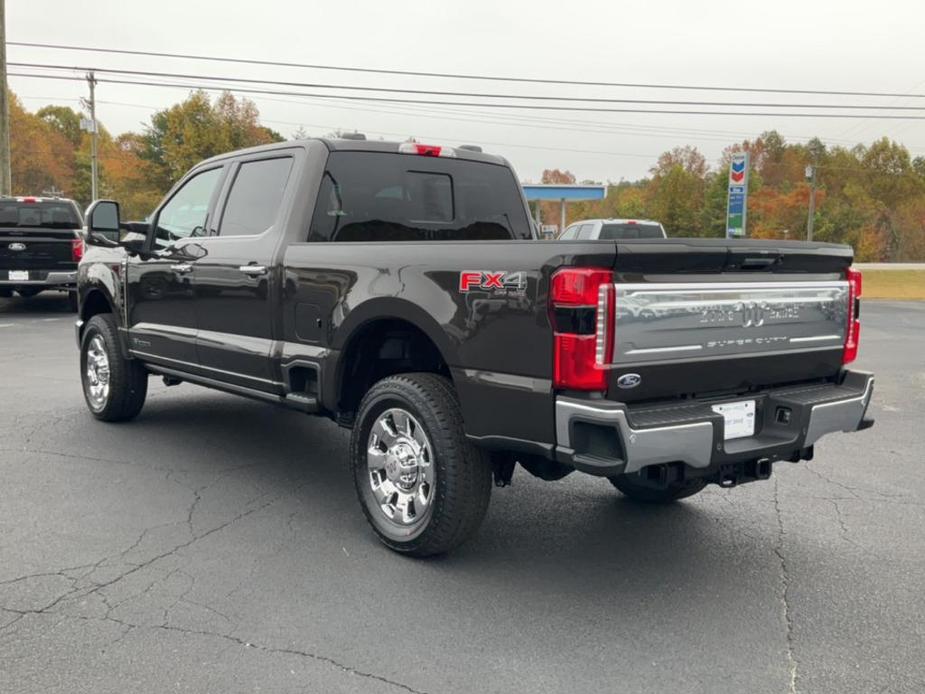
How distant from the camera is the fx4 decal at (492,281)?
11.1 feet

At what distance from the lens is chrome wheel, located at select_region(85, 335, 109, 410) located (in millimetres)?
6641

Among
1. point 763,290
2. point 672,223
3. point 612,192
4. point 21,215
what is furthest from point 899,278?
point 612,192

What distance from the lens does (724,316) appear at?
3.55 m

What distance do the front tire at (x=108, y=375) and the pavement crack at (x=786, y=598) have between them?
15.3 feet

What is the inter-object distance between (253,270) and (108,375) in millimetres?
2409

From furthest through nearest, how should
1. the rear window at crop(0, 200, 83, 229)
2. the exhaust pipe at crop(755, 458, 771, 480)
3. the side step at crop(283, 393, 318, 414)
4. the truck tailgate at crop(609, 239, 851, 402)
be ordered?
1. the rear window at crop(0, 200, 83, 229)
2. the side step at crop(283, 393, 318, 414)
3. the exhaust pipe at crop(755, 458, 771, 480)
4. the truck tailgate at crop(609, 239, 851, 402)

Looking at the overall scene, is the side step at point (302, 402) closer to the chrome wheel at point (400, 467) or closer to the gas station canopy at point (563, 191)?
the chrome wheel at point (400, 467)

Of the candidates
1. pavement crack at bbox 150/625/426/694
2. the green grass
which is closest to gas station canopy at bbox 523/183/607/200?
the green grass

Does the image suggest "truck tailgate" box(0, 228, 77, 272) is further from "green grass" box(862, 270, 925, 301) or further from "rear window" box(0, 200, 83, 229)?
"green grass" box(862, 270, 925, 301)

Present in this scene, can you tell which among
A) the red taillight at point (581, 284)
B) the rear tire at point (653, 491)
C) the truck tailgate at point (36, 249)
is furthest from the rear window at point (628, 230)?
the red taillight at point (581, 284)

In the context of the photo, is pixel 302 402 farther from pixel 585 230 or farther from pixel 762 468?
pixel 585 230

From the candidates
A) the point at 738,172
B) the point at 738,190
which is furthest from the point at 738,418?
the point at 738,172

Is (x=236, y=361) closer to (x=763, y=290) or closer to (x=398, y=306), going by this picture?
(x=398, y=306)

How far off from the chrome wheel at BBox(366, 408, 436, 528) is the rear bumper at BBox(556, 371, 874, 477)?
835 mm
